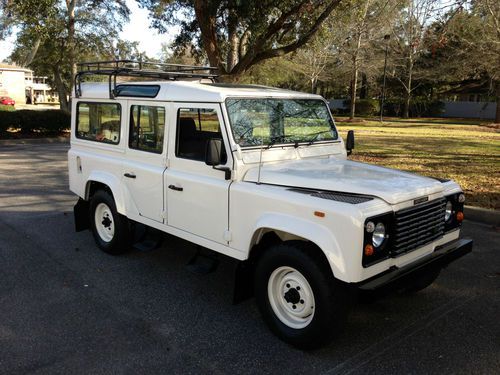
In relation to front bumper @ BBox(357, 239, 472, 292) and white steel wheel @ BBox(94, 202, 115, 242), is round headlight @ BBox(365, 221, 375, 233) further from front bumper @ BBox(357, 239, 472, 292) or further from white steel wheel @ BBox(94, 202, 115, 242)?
white steel wheel @ BBox(94, 202, 115, 242)

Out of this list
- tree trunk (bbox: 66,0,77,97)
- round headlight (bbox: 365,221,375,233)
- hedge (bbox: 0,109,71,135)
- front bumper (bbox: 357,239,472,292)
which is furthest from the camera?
tree trunk (bbox: 66,0,77,97)

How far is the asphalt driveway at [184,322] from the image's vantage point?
3.31 meters

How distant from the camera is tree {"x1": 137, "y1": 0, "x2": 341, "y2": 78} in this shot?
13789 millimetres

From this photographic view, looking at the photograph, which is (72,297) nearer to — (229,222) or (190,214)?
(190,214)

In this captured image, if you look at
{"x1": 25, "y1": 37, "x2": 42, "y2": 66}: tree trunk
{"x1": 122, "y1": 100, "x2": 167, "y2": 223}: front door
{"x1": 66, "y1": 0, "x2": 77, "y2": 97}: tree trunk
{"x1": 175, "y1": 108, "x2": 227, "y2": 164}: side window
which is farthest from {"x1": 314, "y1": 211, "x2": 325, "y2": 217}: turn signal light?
{"x1": 66, "y1": 0, "x2": 77, "y2": 97}: tree trunk

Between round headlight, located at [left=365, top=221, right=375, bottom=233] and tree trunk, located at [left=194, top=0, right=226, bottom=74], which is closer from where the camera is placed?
round headlight, located at [left=365, top=221, right=375, bottom=233]

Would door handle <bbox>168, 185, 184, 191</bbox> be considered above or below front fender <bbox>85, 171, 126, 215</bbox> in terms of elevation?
above

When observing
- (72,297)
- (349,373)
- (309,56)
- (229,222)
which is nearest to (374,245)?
(349,373)

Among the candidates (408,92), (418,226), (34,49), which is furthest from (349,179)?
(408,92)

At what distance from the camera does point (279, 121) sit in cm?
450

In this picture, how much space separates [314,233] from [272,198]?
494 mm

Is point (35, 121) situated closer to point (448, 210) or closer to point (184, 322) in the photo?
point (184, 322)

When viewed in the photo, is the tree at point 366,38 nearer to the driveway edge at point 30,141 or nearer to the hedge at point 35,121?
the hedge at point 35,121

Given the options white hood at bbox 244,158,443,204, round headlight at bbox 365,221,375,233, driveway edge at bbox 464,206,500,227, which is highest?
white hood at bbox 244,158,443,204
